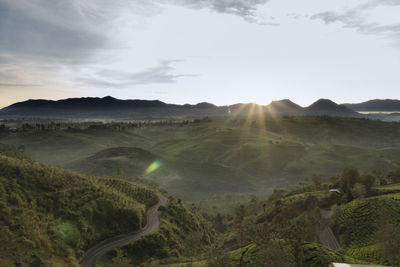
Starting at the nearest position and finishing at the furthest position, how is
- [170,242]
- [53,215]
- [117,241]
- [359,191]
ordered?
[53,215], [117,241], [359,191], [170,242]

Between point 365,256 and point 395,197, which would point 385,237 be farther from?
point 395,197

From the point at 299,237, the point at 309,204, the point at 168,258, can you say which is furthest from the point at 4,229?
the point at 309,204

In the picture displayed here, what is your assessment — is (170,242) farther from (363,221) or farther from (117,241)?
(363,221)

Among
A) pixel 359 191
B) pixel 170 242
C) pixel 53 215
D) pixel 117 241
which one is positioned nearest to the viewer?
pixel 53 215

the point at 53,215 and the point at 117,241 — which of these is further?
the point at 117,241

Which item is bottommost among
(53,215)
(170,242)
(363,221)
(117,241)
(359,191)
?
(170,242)

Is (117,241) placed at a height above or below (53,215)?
below

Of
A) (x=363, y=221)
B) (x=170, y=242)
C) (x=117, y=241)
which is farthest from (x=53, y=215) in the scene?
(x=363, y=221)
